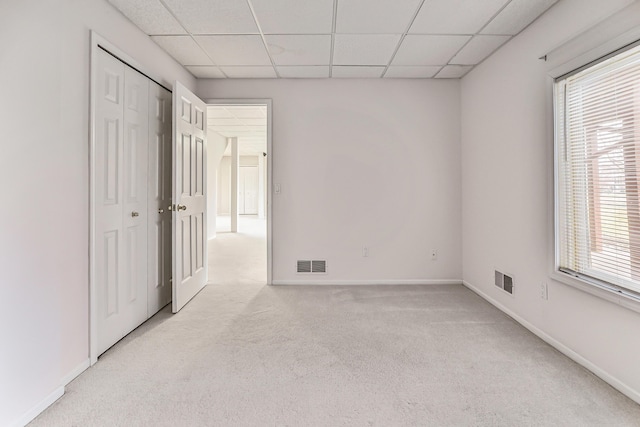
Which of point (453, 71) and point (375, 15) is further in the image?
point (453, 71)

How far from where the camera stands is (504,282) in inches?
116

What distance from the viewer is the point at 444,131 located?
150 inches

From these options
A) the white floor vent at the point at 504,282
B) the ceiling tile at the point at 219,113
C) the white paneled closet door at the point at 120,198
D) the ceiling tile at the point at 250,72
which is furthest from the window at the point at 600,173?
the ceiling tile at the point at 219,113

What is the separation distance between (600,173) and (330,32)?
87.4 inches

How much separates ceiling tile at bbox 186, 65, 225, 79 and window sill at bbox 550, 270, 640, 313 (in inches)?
146

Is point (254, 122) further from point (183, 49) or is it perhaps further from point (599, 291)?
point (599, 291)

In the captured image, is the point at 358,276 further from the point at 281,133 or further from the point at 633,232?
the point at 633,232

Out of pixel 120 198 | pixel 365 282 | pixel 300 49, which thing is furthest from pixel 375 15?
pixel 365 282

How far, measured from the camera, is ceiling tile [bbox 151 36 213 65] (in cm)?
277

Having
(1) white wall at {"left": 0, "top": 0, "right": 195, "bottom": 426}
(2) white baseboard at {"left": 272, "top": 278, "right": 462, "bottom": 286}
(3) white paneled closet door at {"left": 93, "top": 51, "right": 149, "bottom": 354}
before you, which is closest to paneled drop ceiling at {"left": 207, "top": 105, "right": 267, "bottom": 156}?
(3) white paneled closet door at {"left": 93, "top": 51, "right": 149, "bottom": 354}

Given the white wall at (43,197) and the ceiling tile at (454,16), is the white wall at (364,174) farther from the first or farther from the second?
the white wall at (43,197)

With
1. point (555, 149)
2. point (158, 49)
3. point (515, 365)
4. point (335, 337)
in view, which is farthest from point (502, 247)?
point (158, 49)

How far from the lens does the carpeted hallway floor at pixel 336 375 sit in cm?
157

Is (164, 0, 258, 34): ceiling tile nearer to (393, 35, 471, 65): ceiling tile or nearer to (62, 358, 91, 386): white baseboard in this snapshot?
(393, 35, 471, 65): ceiling tile
